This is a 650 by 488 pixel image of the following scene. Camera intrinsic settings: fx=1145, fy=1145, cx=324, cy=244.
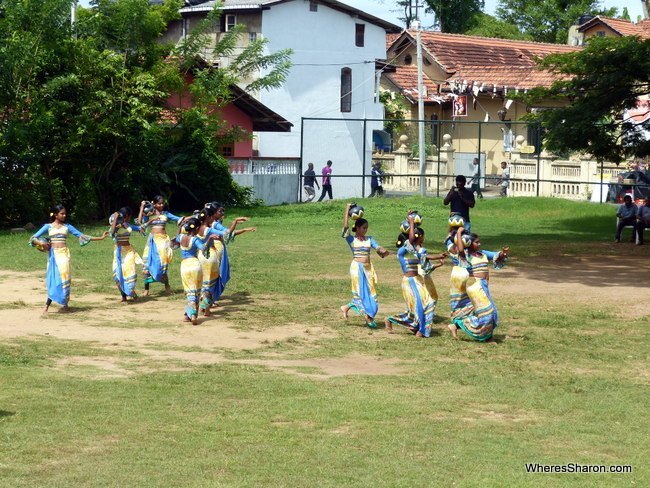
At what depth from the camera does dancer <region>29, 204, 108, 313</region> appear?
51.8 feet

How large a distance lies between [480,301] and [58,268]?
5.96m

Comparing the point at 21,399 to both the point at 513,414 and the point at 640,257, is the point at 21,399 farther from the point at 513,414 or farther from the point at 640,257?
the point at 640,257

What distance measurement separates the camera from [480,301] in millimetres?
13641

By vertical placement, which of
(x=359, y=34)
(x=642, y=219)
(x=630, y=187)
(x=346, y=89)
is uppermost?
(x=359, y=34)

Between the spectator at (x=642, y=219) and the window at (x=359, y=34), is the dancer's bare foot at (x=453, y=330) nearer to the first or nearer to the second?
the spectator at (x=642, y=219)

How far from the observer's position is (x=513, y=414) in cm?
1023

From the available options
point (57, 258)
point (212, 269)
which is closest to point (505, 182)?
point (212, 269)

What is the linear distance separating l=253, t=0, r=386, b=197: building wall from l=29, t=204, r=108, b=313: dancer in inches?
1039

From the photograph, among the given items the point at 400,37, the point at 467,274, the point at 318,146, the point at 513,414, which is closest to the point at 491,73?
the point at 400,37

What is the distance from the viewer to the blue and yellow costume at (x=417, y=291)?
14.2 m

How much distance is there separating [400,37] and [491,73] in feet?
25.8

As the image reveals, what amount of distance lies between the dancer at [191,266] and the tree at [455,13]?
2236 inches

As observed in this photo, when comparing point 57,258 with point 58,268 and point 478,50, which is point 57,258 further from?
point 478,50

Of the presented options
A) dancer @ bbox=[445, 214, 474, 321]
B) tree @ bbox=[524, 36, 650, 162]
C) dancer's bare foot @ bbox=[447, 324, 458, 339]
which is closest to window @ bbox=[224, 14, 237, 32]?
tree @ bbox=[524, 36, 650, 162]
